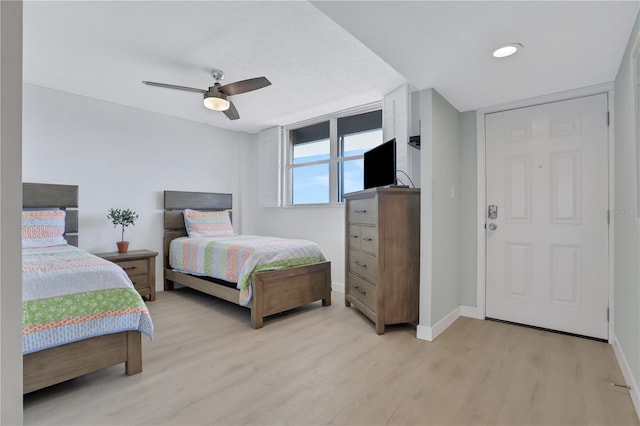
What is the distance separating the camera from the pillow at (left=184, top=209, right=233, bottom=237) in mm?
4261

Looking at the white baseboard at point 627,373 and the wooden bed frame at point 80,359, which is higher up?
the wooden bed frame at point 80,359

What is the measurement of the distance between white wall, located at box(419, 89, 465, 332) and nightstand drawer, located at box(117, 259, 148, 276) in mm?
3072

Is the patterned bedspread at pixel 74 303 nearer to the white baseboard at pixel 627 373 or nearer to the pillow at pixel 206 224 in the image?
the pillow at pixel 206 224

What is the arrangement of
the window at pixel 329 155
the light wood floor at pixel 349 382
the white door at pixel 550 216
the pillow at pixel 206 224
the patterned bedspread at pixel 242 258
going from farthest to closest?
the pillow at pixel 206 224, the window at pixel 329 155, the patterned bedspread at pixel 242 258, the white door at pixel 550 216, the light wood floor at pixel 349 382

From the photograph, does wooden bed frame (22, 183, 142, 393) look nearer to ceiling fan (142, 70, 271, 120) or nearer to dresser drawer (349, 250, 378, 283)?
dresser drawer (349, 250, 378, 283)

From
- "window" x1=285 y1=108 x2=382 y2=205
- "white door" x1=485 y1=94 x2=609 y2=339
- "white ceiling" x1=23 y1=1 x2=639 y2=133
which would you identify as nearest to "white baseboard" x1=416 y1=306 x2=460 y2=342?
"white door" x1=485 y1=94 x2=609 y2=339

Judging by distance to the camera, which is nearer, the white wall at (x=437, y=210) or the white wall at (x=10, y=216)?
the white wall at (x=10, y=216)

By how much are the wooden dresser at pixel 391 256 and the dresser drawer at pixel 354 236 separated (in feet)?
0.57

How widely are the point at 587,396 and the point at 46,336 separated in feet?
9.69

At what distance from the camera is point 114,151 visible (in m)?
3.91

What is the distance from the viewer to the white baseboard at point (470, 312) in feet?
10.0

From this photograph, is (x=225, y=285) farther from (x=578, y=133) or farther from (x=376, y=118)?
(x=578, y=133)

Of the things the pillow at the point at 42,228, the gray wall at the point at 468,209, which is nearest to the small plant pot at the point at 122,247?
the pillow at the point at 42,228

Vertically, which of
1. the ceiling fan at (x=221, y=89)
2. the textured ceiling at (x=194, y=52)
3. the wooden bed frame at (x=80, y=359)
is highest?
the textured ceiling at (x=194, y=52)
